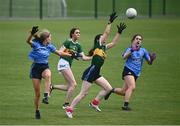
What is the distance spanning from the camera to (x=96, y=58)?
18000 mm

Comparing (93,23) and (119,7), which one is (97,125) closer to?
(93,23)

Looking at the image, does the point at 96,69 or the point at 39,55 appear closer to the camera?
the point at 39,55

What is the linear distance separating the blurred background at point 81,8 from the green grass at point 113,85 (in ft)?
55.2

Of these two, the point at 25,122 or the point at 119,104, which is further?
the point at 119,104

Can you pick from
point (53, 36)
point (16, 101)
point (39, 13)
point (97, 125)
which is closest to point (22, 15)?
point (39, 13)

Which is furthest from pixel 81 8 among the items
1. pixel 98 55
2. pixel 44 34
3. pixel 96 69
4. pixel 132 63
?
pixel 44 34

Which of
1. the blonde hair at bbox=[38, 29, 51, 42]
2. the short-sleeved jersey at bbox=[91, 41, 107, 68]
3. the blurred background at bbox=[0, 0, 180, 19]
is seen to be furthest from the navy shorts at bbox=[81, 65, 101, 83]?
the blurred background at bbox=[0, 0, 180, 19]

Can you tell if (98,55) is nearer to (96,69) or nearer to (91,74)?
(96,69)

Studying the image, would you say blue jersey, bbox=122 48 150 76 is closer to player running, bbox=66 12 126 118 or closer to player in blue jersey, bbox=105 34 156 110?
player in blue jersey, bbox=105 34 156 110

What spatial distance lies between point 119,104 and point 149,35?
2588 centimetres

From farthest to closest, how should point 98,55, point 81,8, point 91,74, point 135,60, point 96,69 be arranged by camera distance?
point 81,8, point 135,60, point 98,55, point 96,69, point 91,74

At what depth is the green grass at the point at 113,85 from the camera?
17.3 meters

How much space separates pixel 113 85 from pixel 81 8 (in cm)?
4412

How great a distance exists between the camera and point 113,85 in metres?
24.3
